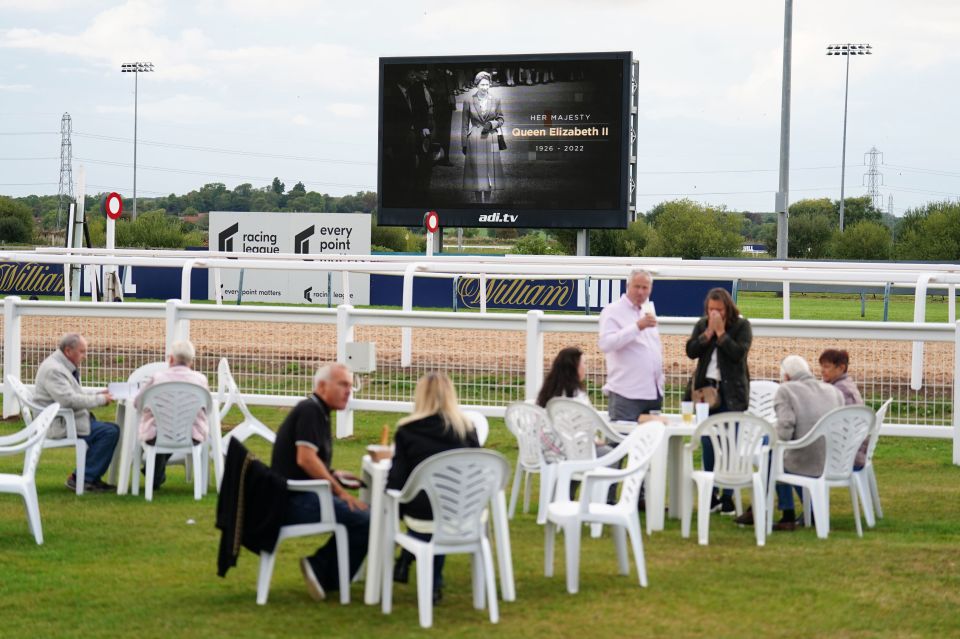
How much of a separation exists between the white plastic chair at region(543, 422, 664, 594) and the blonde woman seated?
2.67 feet

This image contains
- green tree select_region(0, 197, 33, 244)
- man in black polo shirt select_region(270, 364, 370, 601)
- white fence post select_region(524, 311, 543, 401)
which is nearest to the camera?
man in black polo shirt select_region(270, 364, 370, 601)

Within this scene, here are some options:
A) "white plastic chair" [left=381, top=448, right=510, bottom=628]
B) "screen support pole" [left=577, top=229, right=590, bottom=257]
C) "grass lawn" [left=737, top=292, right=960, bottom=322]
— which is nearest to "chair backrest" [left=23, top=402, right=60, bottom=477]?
"white plastic chair" [left=381, top=448, right=510, bottom=628]

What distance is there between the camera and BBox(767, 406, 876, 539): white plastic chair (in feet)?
27.8

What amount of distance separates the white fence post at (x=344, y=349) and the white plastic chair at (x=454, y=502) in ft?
19.8

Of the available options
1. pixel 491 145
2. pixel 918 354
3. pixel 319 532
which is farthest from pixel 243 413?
pixel 491 145

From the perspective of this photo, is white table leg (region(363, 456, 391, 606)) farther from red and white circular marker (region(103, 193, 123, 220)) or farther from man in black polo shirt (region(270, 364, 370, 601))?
red and white circular marker (region(103, 193, 123, 220))

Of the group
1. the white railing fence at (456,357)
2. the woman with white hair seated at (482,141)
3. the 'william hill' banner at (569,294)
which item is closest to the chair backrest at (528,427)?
the white railing fence at (456,357)

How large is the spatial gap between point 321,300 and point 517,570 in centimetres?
2368

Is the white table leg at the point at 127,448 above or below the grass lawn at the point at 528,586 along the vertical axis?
above

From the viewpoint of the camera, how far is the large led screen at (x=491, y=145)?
2886cm

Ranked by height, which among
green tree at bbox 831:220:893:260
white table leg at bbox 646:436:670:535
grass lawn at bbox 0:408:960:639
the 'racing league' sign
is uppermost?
green tree at bbox 831:220:893:260

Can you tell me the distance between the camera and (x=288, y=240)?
1337 inches

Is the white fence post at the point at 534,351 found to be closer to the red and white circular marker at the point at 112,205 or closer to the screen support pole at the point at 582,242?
the red and white circular marker at the point at 112,205

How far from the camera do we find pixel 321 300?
30.9 metres
